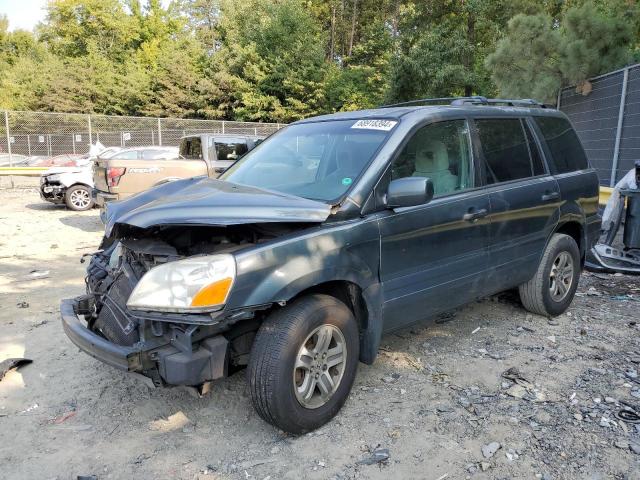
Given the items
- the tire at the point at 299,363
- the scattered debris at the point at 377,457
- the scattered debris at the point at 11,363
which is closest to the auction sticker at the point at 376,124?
the tire at the point at 299,363

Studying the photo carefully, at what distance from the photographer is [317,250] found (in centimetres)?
280

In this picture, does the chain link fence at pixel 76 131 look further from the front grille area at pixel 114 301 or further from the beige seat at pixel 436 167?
the front grille area at pixel 114 301

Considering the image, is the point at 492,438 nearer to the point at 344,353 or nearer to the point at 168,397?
the point at 344,353

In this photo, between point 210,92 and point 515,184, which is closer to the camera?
point 515,184

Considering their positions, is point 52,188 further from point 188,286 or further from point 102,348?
point 188,286

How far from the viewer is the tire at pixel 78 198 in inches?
492

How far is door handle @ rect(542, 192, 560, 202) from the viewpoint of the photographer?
434 centimetres

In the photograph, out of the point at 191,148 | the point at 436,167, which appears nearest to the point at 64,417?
the point at 436,167

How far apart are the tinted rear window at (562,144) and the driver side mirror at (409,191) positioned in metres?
2.18

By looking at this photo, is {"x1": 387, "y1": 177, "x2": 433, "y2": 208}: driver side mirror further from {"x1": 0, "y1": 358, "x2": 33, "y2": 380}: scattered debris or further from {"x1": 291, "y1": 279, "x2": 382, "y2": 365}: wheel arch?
{"x1": 0, "y1": 358, "x2": 33, "y2": 380}: scattered debris

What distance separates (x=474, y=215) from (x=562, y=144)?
1.76 m

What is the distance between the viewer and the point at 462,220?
142 inches

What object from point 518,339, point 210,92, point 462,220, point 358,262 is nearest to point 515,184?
point 462,220

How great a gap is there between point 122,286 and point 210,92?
3292cm
